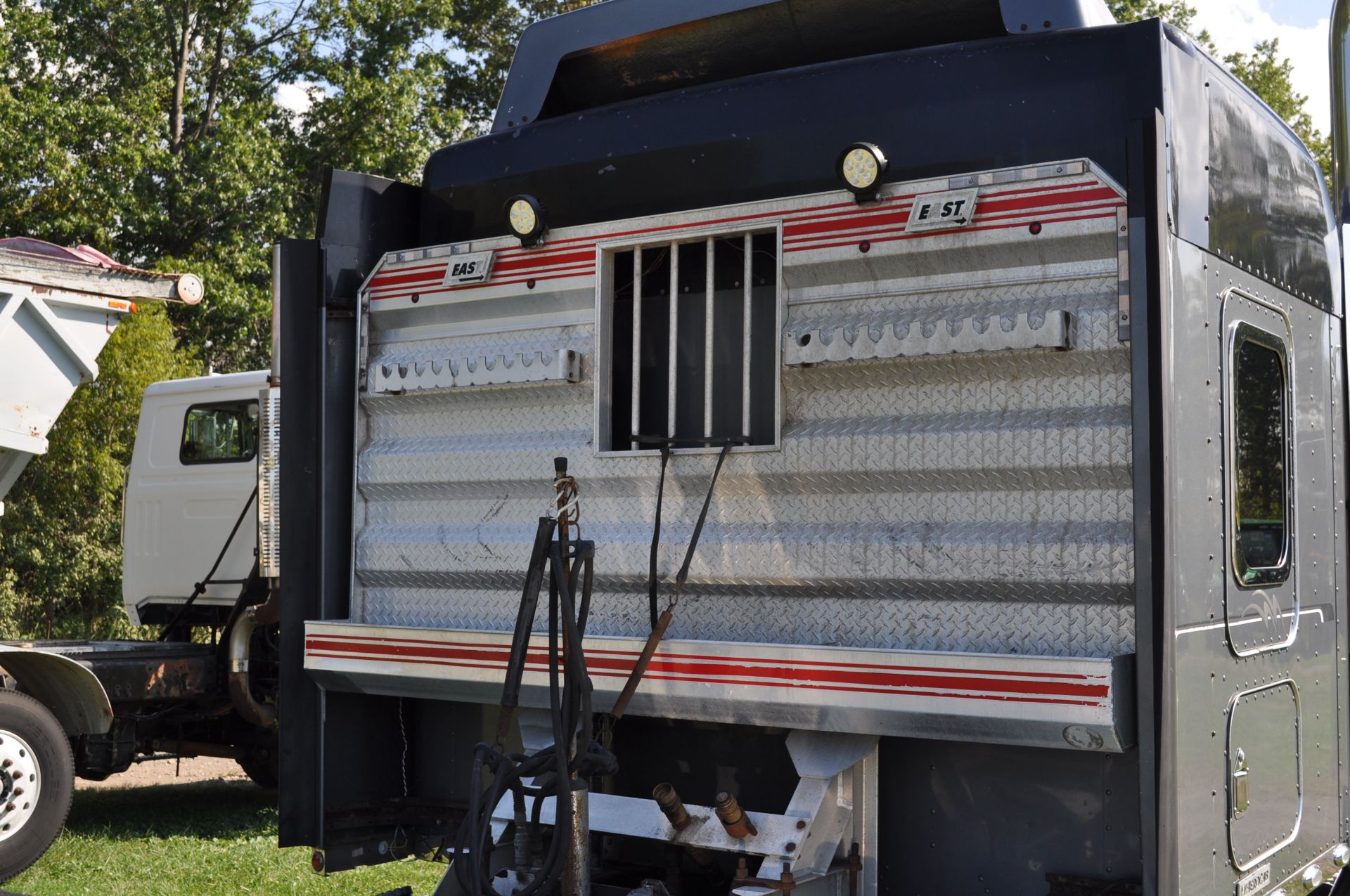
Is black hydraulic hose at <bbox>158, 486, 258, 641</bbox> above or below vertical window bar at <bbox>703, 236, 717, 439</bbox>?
below

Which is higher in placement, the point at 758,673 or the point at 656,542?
the point at 656,542

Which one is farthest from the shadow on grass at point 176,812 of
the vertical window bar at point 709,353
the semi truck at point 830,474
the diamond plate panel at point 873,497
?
the vertical window bar at point 709,353

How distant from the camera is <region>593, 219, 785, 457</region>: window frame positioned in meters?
→ 3.78

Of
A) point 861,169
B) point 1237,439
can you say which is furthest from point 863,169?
point 1237,439

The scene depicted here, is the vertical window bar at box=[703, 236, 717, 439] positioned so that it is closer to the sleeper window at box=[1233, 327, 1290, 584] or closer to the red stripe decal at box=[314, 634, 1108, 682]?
the red stripe decal at box=[314, 634, 1108, 682]

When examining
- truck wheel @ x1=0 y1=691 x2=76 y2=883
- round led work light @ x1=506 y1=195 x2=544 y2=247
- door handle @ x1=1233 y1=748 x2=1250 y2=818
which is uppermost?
round led work light @ x1=506 y1=195 x2=544 y2=247

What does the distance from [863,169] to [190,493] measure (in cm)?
698

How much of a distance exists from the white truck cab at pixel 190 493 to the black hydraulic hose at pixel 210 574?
0.04m

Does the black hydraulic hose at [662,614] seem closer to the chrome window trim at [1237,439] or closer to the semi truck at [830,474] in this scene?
the semi truck at [830,474]

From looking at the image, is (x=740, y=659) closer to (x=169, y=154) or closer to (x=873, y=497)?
(x=873, y=497)

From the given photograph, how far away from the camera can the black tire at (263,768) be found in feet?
29.2

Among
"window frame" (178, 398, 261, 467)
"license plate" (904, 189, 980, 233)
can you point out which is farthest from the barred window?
"window frame" (178, 398, 261, 467)

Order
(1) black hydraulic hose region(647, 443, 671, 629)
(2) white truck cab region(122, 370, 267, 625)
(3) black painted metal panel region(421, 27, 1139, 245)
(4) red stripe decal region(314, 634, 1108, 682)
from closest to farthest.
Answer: (4) red stripe decal region(314, 634, 1108, 682)
(3) black painted metal panel region(421, 27, 1139, 245)
(1) black hydraulic hose region(647, 443, 671, 629)
(2) white truck cab region(122, 370, 267, 625)

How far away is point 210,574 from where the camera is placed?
8.91 m
